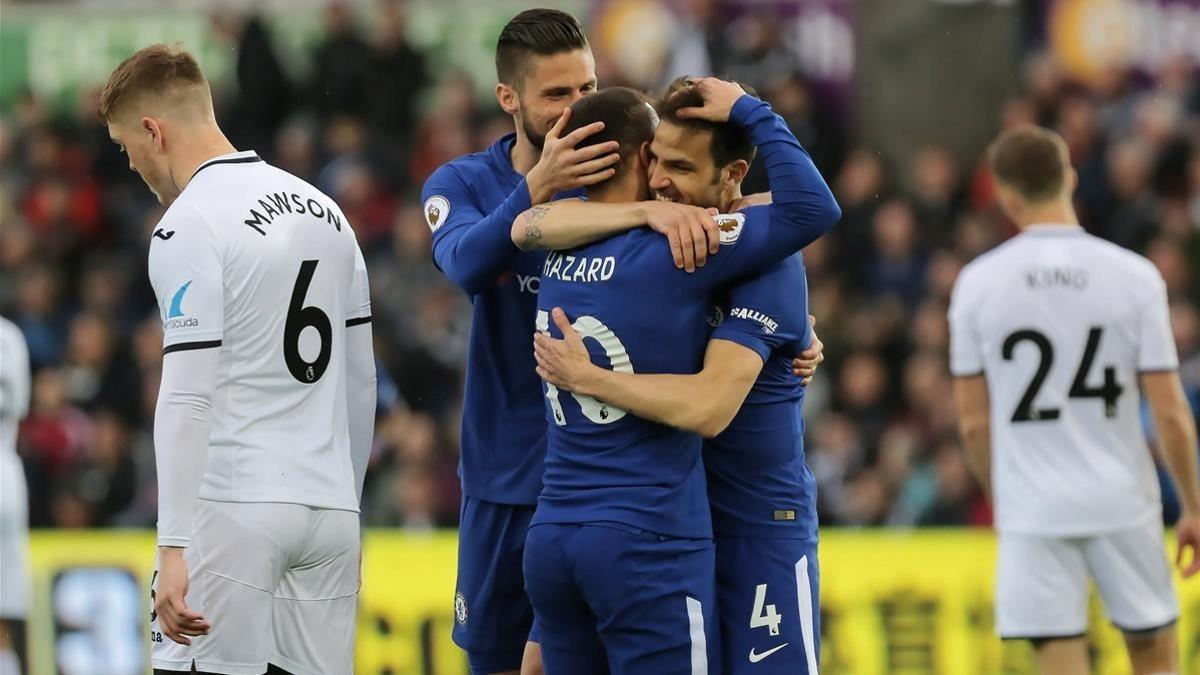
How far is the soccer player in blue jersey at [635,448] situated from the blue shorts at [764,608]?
87 mm

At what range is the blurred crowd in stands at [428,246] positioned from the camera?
1150cm

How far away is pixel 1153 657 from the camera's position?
739 centimetres

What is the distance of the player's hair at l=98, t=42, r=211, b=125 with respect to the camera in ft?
16.3

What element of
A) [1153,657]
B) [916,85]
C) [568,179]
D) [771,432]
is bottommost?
[1153,657]

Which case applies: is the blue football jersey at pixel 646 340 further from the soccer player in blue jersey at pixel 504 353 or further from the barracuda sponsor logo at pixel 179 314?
the barracuda sponsor logo at pixel 179 314

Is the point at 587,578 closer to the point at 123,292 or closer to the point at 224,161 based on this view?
the point at 224,161

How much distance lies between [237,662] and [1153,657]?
417 centimetres

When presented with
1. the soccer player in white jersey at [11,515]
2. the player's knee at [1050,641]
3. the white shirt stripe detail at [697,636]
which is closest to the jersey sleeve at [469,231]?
the white shirt stripe detail at [697,636]

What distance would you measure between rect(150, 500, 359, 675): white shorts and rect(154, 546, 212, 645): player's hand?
138 mm

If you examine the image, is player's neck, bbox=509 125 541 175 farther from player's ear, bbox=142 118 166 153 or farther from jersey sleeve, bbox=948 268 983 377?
jersey sleeve, bbox=948 268 983 377

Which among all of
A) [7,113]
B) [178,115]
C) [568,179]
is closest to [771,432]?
[568,179]

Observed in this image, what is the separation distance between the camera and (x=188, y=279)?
15.7ft

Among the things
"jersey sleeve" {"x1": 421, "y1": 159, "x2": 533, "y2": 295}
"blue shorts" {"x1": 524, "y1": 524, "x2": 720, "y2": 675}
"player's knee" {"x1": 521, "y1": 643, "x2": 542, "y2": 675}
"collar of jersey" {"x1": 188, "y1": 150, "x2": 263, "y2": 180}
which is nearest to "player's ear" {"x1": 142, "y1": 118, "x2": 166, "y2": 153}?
"collar of jersey" {"x1": 188, "y1": 150, "x2": 263, "y2": 180}

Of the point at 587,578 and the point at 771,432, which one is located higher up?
the point at 771,432
